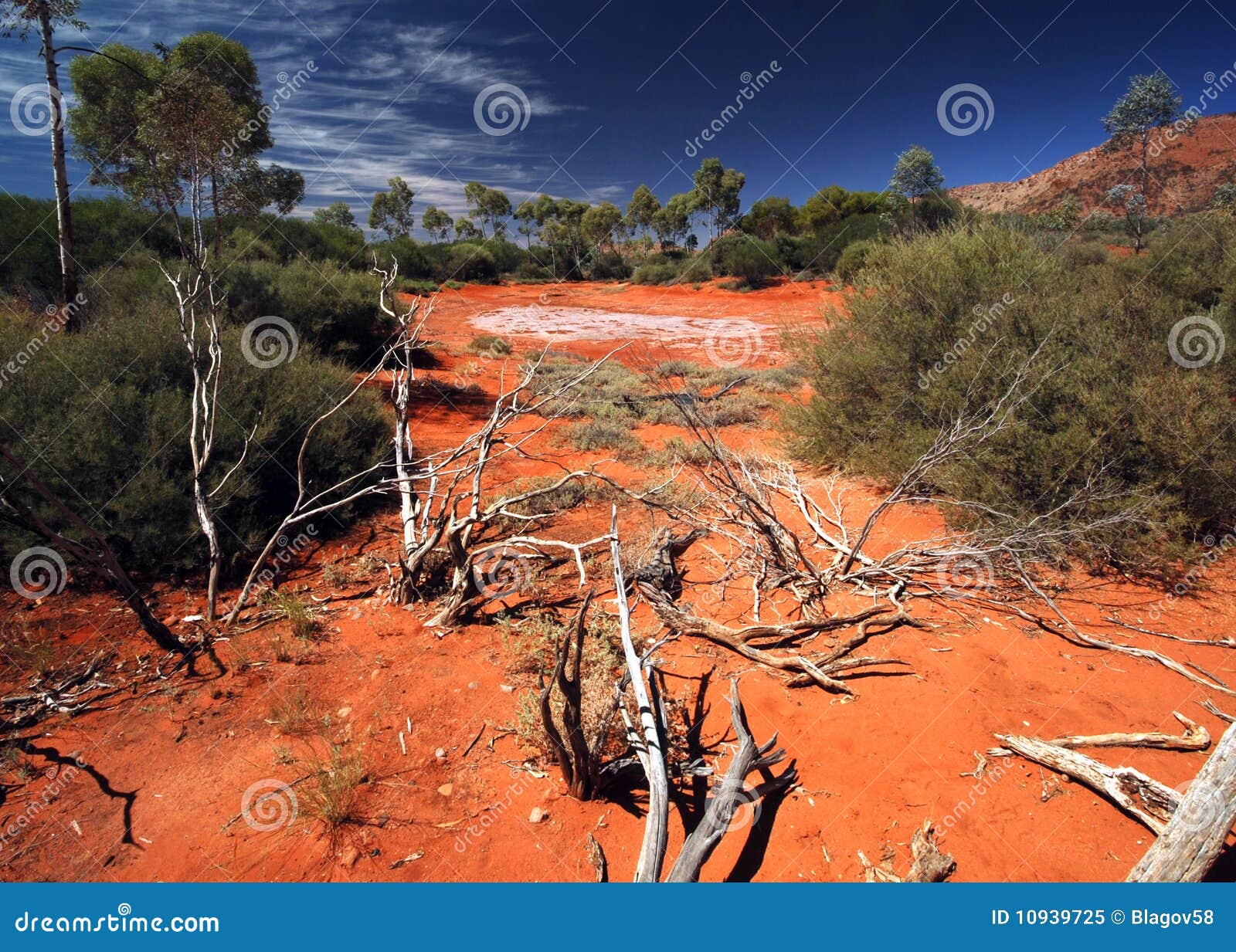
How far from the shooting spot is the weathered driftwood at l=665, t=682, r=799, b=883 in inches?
81.7

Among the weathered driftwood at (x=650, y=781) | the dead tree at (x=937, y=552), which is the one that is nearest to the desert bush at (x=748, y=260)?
the dead tree at (x=937, y=552)

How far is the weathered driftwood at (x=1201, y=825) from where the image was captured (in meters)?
1.87

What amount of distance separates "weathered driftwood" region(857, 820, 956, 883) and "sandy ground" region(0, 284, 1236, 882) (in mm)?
51

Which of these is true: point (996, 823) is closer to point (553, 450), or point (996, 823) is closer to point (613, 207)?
point (553, 450)

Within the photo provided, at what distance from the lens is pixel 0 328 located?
553 centimetres

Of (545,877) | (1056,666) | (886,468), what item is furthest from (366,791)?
(886,468)

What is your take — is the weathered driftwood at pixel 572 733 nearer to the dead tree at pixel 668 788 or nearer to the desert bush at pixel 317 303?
the dead tree at pixel 668 788

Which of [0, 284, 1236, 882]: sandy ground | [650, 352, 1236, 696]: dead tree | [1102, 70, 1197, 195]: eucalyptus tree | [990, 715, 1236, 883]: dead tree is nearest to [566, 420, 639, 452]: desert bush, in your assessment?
[650, 352, 1236, 696]: dead tree

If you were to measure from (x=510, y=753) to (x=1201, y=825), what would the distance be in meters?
2.69

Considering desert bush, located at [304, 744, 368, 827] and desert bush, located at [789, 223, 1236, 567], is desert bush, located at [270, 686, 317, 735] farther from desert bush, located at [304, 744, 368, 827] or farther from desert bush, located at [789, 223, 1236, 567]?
desert bush, located at [789, 223, 1236, 567]

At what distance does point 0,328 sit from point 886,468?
897 cm

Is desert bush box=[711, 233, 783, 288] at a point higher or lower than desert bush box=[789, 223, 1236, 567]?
higher

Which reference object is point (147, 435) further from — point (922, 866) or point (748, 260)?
point (748, 260)

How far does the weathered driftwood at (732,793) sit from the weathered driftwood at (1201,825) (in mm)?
1305
